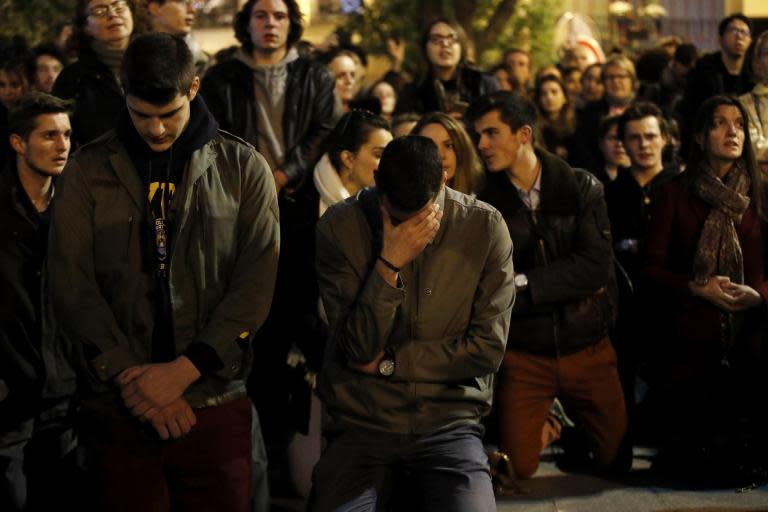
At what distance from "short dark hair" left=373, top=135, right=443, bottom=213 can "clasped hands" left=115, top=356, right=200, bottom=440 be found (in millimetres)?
1010

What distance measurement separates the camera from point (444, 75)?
28.5 ft

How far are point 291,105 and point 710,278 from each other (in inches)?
104

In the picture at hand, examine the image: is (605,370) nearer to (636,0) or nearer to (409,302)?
(409,302)

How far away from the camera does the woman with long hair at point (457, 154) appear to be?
20.9 feet

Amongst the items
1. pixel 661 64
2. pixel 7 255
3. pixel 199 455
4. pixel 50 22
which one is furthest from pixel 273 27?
pixel 50 22

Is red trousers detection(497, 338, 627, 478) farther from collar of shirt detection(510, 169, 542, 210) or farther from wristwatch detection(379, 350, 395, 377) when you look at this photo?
wristwatch detection(379, 350, 395, 377)

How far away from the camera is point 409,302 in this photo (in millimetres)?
4742

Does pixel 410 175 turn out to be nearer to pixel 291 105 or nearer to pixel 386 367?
pixel 386 367

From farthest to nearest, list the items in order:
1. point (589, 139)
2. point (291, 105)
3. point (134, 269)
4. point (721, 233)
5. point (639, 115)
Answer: point (589, 139) < point (639, 115) < point (291, 105) < point (721, 233) < point (134, 269)

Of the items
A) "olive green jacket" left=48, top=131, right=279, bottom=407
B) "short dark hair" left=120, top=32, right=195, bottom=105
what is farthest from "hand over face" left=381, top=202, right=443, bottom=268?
"short dark hair" left=120, top=32, right=195, bottom=105

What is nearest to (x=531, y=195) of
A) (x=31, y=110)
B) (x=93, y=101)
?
(x=93, y=101)

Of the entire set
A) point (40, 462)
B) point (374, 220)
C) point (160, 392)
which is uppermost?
point (374, 220)

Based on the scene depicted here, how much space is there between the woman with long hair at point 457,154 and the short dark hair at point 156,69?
2142 mm

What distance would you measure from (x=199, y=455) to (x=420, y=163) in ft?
4.63
